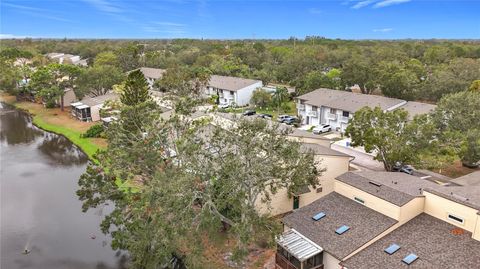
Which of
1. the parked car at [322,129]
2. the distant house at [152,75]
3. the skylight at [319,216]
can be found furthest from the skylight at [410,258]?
the distant house at [152,75]

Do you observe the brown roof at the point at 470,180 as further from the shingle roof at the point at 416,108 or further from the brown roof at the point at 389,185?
the shingle roof at the point at 416,108

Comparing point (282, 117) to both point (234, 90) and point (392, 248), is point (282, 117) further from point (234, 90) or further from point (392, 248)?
point (392, 248)

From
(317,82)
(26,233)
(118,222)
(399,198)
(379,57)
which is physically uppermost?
(379,57)

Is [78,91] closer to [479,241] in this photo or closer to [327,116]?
[327,116]

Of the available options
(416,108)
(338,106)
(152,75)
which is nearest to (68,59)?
(152,75)

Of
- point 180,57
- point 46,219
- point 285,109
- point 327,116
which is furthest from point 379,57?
point 46,219

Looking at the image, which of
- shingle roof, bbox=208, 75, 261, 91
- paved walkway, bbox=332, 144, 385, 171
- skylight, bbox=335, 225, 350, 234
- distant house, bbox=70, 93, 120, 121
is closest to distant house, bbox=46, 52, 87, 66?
shingle roof, bbox=208, 75, 261, 91

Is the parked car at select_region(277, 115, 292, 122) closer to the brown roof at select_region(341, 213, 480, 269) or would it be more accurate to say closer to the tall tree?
the tall tree
